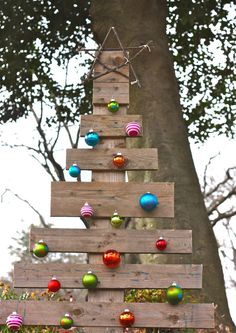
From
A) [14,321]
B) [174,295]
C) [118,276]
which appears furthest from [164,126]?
[14,321]

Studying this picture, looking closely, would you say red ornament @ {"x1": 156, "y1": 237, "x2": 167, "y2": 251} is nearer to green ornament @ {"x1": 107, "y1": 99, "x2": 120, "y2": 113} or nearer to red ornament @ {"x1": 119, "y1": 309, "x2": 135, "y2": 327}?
red ornament @ {"x1": 119, "y1": 309, "x2": 135, "y2": 327}

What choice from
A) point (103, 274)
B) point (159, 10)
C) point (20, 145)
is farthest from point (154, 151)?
point (20, 145)

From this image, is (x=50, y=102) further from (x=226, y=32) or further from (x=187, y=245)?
(x=187, y=245)

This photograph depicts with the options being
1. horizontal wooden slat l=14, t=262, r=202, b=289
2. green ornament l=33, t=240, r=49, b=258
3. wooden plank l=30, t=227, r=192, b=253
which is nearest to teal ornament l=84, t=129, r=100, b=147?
wooden plank l=30, t=227, r=192, b=253

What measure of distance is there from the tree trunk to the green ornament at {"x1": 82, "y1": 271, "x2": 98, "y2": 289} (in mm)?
3270

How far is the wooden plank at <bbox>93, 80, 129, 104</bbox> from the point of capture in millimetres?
6559

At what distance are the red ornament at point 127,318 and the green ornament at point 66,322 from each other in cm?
44

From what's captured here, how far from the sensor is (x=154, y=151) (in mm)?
6281

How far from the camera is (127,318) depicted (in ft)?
Result: 18.2

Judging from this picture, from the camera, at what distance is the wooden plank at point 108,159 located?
620 centimetres

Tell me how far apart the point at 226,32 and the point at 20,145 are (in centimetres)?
782

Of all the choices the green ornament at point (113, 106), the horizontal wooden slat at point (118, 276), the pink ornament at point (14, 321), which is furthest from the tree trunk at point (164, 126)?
the pink ornament at point (14, 321)

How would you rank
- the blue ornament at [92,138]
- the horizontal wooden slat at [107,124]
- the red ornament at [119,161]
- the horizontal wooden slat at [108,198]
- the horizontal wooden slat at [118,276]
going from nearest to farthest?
1. the horizontal wooden slat at [118,276]
2. the horizontal wooden slat at [108,198]
3. the red ornament at [119,161]
4. the blue ornament at [92,138]
5. the horizontal wooden slat at [107,124]

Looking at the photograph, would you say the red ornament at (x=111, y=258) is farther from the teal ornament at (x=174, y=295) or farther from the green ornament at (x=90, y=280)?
the teal ornament at (x=174, y=295)
